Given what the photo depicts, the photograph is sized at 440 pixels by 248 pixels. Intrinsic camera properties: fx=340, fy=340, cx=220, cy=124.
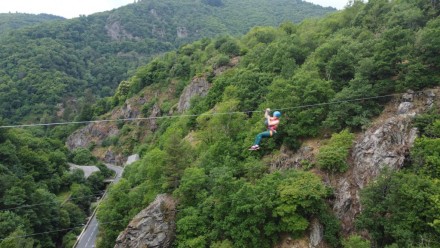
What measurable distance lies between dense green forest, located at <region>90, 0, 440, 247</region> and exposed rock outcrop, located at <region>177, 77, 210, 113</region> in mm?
14315

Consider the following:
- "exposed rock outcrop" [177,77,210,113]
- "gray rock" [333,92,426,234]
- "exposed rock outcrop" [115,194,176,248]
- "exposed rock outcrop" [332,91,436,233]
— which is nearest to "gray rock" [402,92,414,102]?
"exposed rock outcrop" [332,91,436,233]

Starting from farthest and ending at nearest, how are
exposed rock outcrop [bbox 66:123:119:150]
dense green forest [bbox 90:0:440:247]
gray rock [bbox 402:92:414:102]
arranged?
exposed rock outcrop [bbox 66:123:119:150], gray rock [bbox 402:92:414:102], dense green forest [bbox 90:0:440:247]

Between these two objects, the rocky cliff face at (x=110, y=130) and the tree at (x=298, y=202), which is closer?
the tree at (x=298, y=202)

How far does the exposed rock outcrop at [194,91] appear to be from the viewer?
63.0 meters

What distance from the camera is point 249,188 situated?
28.4m

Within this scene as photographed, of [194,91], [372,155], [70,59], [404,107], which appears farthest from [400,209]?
[70,59]

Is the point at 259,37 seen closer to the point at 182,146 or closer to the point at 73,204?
the point at 182,146

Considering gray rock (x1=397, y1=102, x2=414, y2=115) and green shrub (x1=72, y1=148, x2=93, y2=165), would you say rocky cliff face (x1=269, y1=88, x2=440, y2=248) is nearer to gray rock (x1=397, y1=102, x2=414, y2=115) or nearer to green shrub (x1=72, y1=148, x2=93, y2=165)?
gray rock (x1=397, y1=102, x2=414, y2=115)

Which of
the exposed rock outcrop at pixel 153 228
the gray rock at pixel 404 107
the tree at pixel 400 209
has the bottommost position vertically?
the exposed rock outcrop at pixel 153 228

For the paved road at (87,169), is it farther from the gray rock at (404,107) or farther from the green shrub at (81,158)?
the gray rock at (404,107)

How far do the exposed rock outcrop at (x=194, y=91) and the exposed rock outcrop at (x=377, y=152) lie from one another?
122 feet

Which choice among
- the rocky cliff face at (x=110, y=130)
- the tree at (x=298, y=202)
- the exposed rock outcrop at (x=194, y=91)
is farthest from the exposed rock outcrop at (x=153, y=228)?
the rocky cliff face at (x=110, y=130)

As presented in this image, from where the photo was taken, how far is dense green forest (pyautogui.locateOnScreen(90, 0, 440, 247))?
24248 mm

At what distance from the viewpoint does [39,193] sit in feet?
164
